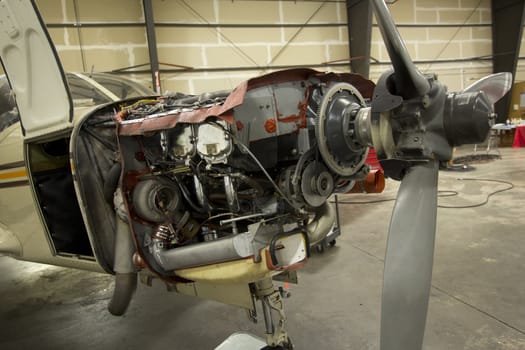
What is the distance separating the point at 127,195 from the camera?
2104mm

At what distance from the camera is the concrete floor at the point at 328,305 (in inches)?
111

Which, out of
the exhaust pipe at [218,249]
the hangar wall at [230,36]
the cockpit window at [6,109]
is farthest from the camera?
the hangar wall at [230,36]

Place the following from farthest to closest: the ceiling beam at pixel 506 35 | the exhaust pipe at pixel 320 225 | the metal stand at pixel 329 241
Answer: the ceiling beam at pixel 506 35
the metal stand at pixel 329 241
the exhaust pipe at pixel 320 225

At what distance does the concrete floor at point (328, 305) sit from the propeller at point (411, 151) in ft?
4.95

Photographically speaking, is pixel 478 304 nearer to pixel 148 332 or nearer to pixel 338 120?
pixel 338 120

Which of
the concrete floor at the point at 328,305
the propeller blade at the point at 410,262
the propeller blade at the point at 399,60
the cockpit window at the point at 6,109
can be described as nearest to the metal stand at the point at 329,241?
the concrete floor at the point at 328,305

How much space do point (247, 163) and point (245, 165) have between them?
0.02 meters

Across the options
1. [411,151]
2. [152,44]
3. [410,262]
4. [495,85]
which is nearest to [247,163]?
[411,151]

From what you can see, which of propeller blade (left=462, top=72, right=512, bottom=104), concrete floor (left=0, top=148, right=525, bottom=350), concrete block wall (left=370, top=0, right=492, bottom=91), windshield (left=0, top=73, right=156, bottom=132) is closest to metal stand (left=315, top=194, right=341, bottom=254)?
concrete floor (left=0, top=148, right=525, bottom=350)

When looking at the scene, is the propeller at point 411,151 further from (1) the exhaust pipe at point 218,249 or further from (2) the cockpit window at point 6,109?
(2) the cockpit window at point 6,109

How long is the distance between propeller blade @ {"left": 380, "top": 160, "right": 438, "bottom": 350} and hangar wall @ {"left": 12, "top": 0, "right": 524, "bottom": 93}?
9.03 m

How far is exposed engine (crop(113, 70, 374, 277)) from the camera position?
1849 millimetres

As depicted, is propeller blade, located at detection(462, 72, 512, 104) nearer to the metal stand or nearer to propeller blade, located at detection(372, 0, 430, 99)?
propeller blade, located at detection(372, 0, 430, 99)

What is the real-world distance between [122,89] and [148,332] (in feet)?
7.99
